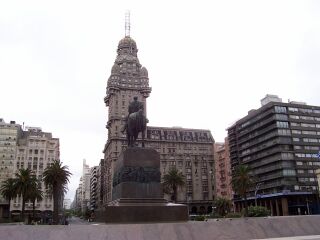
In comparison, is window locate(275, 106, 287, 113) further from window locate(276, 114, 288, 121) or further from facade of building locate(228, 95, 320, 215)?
window locate(276, 114, 288, 121)

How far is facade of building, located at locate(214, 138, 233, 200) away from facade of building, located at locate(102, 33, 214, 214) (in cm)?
437

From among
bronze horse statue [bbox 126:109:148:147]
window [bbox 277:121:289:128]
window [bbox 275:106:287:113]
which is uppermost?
window [bbox 275:106:287:113]

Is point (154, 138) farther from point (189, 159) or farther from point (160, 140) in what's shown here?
point (189, 159)

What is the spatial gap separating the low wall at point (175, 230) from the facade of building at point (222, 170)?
114521 millimetres

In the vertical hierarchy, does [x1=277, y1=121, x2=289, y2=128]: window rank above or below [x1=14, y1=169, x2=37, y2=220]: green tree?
above

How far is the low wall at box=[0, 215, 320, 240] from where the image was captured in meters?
16.6

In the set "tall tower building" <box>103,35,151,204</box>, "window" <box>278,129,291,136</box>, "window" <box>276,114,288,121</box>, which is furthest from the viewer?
"tall tower building" <box>103,35,151,204</box>

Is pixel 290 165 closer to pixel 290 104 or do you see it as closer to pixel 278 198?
pixel 278 198

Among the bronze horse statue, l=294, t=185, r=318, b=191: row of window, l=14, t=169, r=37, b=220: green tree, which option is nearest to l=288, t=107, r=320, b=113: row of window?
l=294, t=185, r=318, b=191: row of window

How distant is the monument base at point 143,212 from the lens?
2100 cm

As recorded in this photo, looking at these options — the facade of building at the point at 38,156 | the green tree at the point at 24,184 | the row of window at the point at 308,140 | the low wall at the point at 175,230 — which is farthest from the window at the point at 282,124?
the low wall at the point at 175,230

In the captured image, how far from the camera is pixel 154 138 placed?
5241 inches

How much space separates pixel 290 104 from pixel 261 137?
43.3 feet

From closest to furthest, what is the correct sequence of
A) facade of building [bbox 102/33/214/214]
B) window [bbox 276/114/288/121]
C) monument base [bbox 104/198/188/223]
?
monument base [bbox 104/198/188/223] < window [bbox 276/114/288/121] < facade of building [bbox 102/33/214/214]
